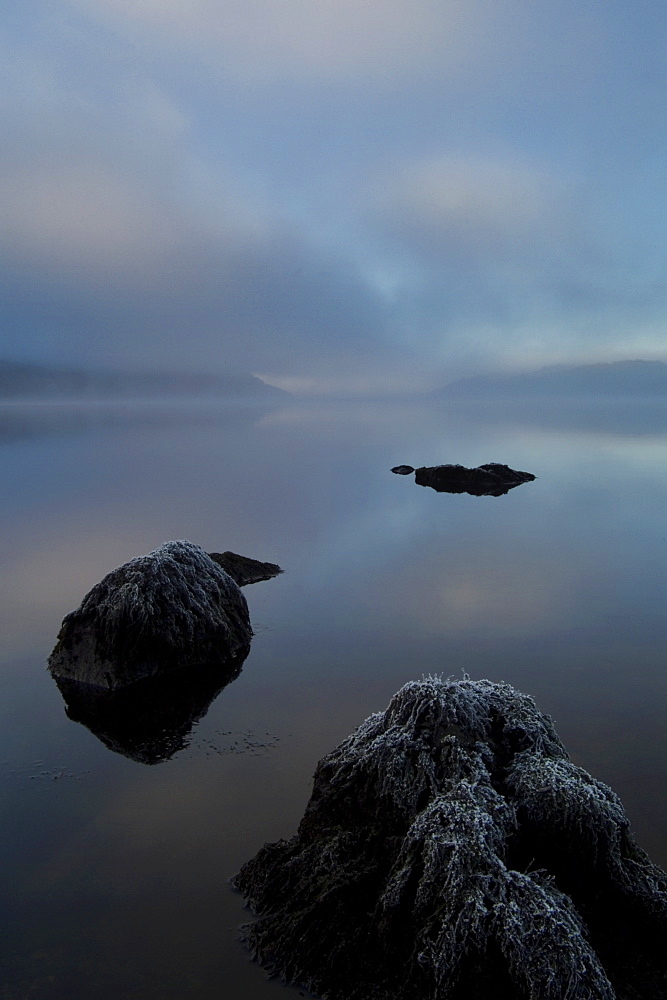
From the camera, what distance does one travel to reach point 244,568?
24.6 metres

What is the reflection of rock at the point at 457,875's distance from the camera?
7.04 m

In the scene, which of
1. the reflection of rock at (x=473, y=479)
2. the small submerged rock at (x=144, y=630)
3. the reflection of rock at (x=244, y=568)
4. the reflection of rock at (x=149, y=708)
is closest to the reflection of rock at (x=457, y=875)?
the reflection of rock at (x=149, y=708)

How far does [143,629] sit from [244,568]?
8.85m

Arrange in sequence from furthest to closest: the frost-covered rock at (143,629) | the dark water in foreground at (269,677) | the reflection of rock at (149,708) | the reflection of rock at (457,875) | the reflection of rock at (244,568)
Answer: the reflection of rock at (244,568) < the frost-covered rock at (143,629) < the reflection of rock at (149,708) < the dark water in foreground at (269,677) < the reflection of rock at (457,875)

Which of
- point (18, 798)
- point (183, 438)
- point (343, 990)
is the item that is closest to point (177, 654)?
point (18, 798)

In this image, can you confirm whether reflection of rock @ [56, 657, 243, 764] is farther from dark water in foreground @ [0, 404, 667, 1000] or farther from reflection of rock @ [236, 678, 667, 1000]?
reflection of rock @ [236, 678, 667, 1000]

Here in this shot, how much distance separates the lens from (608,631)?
19.0m

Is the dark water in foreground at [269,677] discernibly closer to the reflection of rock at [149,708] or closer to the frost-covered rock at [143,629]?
the reflection of rock at [149,708]

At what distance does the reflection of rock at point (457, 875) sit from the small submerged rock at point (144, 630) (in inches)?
273

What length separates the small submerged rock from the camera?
15.6m

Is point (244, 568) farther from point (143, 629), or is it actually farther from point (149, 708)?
point (149, 708)

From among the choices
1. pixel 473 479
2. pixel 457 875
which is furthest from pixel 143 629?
pixel 473 479

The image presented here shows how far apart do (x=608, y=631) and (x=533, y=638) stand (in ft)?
7.06

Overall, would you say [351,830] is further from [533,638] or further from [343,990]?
[533,638]
